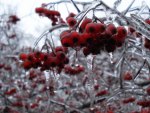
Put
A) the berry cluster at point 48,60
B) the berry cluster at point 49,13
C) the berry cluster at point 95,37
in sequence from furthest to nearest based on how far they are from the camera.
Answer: the berry cluster at point 49,13 < the berry cluster at point 48,60 < the berry cluster at point 95,37

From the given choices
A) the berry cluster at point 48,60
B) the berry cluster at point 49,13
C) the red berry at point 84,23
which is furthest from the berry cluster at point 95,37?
the berry cluster at point 49,13

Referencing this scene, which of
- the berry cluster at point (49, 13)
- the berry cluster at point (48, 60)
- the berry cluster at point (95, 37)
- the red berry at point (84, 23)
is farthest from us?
the berry cluster at point (49, 13)

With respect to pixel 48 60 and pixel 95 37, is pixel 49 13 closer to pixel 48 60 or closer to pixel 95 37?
pixel 48 60

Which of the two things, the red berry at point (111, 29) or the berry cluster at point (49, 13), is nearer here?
the red berry at point (111, 29)

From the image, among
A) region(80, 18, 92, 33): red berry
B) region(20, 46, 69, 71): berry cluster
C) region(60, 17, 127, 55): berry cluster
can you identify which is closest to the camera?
region(60, 17, 127, 55): berry cluster

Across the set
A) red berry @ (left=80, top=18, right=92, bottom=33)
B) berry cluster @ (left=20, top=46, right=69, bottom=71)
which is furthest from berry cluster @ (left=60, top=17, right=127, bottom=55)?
berry cluster @ (left=20, top=46, right=69, bottom=71)

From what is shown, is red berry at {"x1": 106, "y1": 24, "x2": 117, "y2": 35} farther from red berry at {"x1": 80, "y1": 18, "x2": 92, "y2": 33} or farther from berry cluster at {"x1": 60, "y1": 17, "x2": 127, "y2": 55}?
red berry at {"x1": 80, "y1": 18, "x2": 92, "y2": 33}

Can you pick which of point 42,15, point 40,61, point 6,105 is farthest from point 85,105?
point 6,105

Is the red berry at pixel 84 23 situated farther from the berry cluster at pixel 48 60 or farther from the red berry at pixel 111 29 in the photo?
the berry cluster at pixel 48 60
